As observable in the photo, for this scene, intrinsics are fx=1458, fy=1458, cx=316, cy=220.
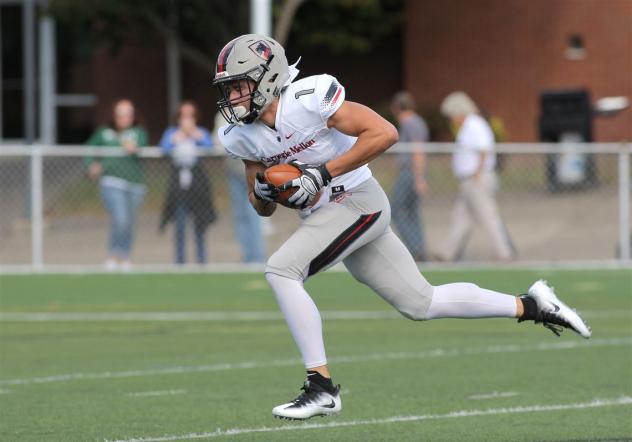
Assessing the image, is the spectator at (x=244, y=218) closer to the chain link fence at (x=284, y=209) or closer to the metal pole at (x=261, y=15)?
the chain link fence at (x=284, y=209)

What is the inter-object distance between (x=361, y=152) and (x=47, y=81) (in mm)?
26621

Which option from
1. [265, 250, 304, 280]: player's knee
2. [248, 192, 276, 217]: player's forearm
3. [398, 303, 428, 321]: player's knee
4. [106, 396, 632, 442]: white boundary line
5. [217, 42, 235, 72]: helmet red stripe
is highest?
[217, 42, 235, 72]: helmet red stripe

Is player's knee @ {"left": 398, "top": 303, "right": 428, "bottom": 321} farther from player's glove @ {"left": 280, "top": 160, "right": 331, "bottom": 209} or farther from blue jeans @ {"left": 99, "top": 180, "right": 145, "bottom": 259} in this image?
blue jeans @ {"left": 99, "top": 180, "right": 145, "bottom": 259}

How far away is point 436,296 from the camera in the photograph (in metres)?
6.91

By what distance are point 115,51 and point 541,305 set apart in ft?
77.8

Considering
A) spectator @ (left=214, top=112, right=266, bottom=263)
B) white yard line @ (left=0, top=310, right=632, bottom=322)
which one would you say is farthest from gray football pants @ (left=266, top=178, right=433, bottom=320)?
spectator @ (left=214, top=112, right=266, bottom=263)

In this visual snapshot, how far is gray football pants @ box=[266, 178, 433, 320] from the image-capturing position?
6.64 m

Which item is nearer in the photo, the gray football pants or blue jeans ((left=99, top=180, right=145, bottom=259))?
the gray football pants

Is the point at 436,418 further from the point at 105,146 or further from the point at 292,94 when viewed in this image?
the point at 105,146

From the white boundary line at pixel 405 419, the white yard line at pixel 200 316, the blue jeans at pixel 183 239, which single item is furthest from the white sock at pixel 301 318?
the blue jeans at pixel 183 239

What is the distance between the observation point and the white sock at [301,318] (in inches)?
259

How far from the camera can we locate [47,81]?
32312 millimetres

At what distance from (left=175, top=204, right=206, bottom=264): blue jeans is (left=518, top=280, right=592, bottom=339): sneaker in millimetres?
9207

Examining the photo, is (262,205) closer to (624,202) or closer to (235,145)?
(235,145)
